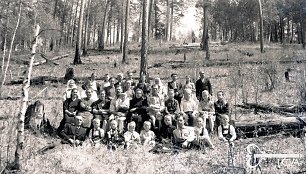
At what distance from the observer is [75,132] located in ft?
27.9

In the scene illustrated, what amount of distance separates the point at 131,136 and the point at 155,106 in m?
1.01

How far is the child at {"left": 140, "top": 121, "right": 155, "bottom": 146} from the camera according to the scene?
809 cm

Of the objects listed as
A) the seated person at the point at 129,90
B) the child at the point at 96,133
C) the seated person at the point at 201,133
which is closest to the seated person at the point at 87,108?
the child at the point at 96,133

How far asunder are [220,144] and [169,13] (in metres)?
29.2

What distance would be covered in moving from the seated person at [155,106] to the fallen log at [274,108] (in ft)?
12.6

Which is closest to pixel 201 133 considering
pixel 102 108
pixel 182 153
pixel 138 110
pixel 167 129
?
pixel 182 153

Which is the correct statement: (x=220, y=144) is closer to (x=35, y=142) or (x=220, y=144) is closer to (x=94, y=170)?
(x=94, y=170)

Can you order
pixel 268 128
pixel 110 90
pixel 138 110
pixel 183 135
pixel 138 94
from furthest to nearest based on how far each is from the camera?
pixel 110 90
pixel 268 128
pixel 138 94
pixel 138 110
pixel 183 135

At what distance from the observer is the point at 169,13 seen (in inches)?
1423

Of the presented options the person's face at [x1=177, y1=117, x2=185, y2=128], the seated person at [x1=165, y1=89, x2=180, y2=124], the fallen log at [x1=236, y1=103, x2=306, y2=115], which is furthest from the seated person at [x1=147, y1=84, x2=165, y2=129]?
the fallen log at [x1=236, y1=103, x2=306, y2=115]

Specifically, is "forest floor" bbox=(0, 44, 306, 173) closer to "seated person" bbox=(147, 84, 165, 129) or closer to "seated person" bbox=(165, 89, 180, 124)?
"seated person" bbox=(147, 84, 165, 129)

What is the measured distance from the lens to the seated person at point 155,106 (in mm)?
8664

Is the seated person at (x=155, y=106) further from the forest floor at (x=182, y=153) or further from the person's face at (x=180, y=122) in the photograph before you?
the forest floor at (x=182, y=153)

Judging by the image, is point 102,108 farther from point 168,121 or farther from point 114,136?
point 168,121
